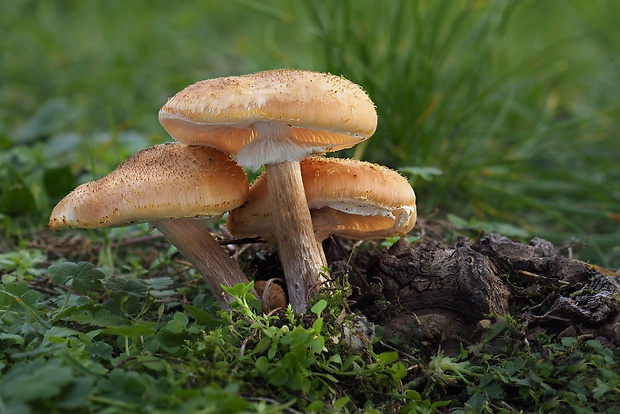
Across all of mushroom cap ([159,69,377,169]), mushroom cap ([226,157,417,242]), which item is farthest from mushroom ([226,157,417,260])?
mushroom cap ([159,69,377,169])

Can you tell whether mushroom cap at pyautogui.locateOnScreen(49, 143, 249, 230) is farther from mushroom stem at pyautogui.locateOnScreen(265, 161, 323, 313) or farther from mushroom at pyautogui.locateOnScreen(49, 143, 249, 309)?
mushroom stem at pyautogui.locateOnScreen(265, 161, 323, 313)

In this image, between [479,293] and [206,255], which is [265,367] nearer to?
[206,255]

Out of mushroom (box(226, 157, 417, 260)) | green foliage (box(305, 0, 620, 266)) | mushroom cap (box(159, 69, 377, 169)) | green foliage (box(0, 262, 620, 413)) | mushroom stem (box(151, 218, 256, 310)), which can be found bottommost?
green foliage (box(0, 262, 620, 413))

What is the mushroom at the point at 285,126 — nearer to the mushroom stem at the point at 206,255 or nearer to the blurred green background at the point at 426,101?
the mushroom stem at the point at 206,255

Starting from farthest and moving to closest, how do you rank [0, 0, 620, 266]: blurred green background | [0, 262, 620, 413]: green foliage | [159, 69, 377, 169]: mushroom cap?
[0, 0, 620, 266]: blurred green background
[159, 69, 377, 169]: mushroom cap
[0, 262, 620, 413]: green foliage

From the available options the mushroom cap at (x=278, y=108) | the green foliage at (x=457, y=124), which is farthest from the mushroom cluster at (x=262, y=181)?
the green foliage at (x=457, y=124)

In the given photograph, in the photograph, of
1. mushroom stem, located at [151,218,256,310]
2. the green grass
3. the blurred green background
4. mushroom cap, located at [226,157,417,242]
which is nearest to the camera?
the green grass
